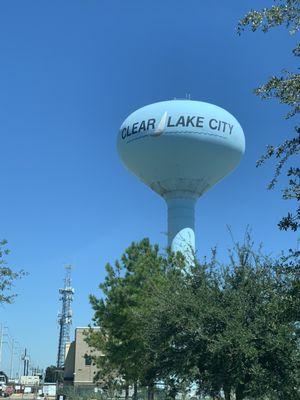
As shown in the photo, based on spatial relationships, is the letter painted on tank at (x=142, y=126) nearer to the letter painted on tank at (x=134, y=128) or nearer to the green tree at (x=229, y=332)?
the letter painted on tank at (x=134, y=128)

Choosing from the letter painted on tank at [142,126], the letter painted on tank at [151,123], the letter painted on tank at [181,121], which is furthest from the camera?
the letter painted on tank at [142,126]

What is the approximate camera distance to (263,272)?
1709 centimetres

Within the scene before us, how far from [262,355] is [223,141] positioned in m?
32.9

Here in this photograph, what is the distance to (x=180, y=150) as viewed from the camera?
46438 mm

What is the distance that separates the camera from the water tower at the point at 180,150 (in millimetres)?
46594

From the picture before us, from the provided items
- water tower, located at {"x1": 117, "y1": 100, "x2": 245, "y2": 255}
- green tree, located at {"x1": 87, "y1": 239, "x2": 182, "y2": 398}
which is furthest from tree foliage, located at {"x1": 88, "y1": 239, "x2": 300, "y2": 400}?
water tower, located at {"x1": 117, "y1": 100, "x2": 245, "y2": 255}

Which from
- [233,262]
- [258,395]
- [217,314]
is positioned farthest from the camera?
[233,262]

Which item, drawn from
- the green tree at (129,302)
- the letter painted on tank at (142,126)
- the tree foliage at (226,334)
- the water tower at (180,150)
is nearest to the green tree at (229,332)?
the tree foliage at (226,334)

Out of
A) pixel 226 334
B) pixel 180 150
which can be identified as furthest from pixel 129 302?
pixel 180 150

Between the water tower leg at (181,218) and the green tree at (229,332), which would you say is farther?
the water tower leg at (181,218)

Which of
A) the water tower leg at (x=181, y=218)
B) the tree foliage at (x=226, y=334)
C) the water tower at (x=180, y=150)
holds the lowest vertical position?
the tree foliage at (x=226, y=334)

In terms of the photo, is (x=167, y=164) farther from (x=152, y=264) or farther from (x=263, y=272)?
(x=263, y=272)

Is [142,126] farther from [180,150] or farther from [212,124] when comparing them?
[212,124]

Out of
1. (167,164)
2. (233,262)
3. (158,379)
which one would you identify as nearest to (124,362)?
(158,379)
